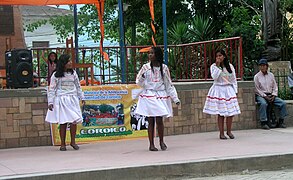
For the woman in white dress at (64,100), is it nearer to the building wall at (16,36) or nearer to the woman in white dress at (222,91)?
the woman in white dress at (222,91)

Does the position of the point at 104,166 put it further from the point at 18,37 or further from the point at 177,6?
the point at 177,6

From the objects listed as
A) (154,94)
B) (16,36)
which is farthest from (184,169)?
(16,36)

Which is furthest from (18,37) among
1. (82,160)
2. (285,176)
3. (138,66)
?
(285,176)

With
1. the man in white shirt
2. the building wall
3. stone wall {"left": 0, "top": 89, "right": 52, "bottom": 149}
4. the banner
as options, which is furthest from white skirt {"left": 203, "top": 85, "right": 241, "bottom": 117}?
the building wall

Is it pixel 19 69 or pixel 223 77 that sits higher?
pixel 19 69

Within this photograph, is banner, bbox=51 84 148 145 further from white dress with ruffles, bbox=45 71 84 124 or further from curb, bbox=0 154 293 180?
curb, bbox=0 154 293 180

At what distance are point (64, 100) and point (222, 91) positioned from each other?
297 cm

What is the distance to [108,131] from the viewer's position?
32.4 feet

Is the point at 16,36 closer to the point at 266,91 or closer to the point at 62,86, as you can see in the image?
the point at 62,86

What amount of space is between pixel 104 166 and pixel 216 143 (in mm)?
2805

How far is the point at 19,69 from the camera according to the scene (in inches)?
415

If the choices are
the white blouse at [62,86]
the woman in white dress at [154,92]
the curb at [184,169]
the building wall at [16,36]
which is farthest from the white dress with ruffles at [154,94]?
the building wall at [16,36]

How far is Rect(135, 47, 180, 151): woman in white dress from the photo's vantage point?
8273 millimetres

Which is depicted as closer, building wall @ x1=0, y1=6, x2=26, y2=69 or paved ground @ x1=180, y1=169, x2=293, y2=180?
paved ground @ x1=180, y1=169, x2=293, y2=180
